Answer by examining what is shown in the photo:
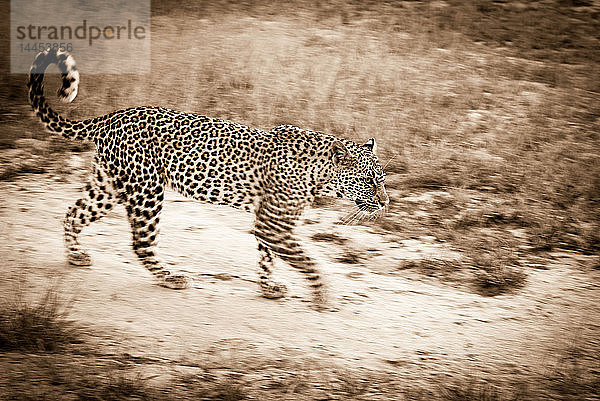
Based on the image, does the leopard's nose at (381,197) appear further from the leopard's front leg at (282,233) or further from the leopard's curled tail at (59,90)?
the leopard's curled tail at (59,90)

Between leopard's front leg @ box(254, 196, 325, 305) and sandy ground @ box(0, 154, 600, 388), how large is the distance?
444 millimetres

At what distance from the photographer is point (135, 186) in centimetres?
707

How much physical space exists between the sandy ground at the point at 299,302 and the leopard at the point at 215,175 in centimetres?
42

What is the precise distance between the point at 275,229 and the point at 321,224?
2.43 meters

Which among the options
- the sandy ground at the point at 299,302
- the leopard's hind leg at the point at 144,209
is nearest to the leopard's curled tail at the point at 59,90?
the leopard's hind leg at the point at 144,209

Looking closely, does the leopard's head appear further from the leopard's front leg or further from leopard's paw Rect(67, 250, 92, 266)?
leopard's paw Rect(67, 250, 92, 266)

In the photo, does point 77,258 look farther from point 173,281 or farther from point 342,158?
point 342,158

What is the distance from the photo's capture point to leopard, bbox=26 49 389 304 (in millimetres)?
7070

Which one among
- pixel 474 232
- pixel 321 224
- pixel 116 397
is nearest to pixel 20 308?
pixel 116 397

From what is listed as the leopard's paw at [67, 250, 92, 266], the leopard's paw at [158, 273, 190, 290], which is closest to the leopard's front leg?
the leopard's paw at [158, 273, 190, 290]

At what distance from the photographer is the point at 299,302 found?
23.7ft

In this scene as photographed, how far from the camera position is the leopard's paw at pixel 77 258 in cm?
738

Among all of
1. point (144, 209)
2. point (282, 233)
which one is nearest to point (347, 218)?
point (282, 233)

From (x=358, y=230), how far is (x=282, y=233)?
8.01ft
